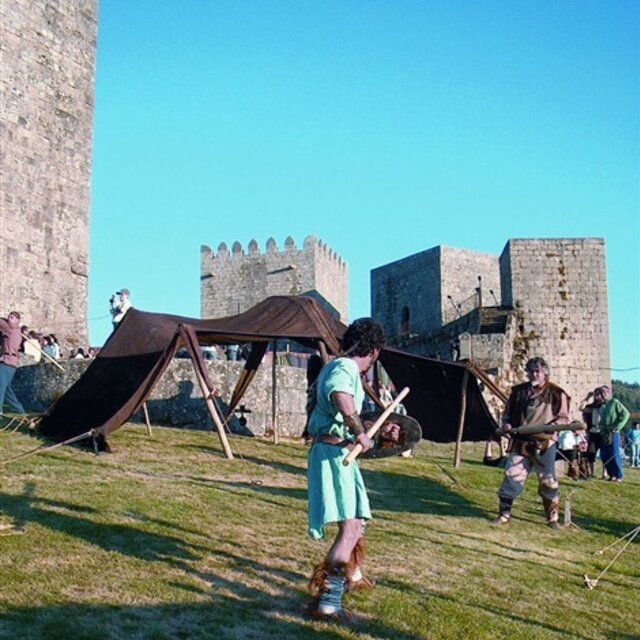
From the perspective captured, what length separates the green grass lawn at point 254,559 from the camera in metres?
5.09

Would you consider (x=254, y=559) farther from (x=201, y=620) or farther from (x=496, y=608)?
(x=496, y=608)

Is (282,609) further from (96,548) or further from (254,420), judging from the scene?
(254,420)

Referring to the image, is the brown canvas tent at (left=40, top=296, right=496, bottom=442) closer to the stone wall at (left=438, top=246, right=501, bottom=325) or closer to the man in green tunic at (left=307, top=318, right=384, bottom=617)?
the man in green tunic at (left=307, top=318, right=384, bottom=617)

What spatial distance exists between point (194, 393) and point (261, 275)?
35.9m

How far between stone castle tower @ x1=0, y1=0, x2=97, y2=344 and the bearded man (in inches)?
582

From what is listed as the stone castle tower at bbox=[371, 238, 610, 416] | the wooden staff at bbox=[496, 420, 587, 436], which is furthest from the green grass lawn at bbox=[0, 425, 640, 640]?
the stone castle tower at bbox=[371, 238, 610, 416]

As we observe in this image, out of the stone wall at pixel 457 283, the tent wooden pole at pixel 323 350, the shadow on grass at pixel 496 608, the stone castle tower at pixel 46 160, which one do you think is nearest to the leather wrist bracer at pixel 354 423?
the shadow on grass at pixel 496 608

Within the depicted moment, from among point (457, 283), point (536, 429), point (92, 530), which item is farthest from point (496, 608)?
point (457, 283)

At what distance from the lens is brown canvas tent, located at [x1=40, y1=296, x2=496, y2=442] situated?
11305 millimetres

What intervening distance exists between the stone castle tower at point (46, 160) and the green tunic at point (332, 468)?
1683cm

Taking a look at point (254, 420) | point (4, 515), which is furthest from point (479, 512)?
point (254, 420)

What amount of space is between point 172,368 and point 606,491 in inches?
266

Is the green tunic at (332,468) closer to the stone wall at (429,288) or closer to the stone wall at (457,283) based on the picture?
the stone wall at (429,288)

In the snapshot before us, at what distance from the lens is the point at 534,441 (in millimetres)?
8836
